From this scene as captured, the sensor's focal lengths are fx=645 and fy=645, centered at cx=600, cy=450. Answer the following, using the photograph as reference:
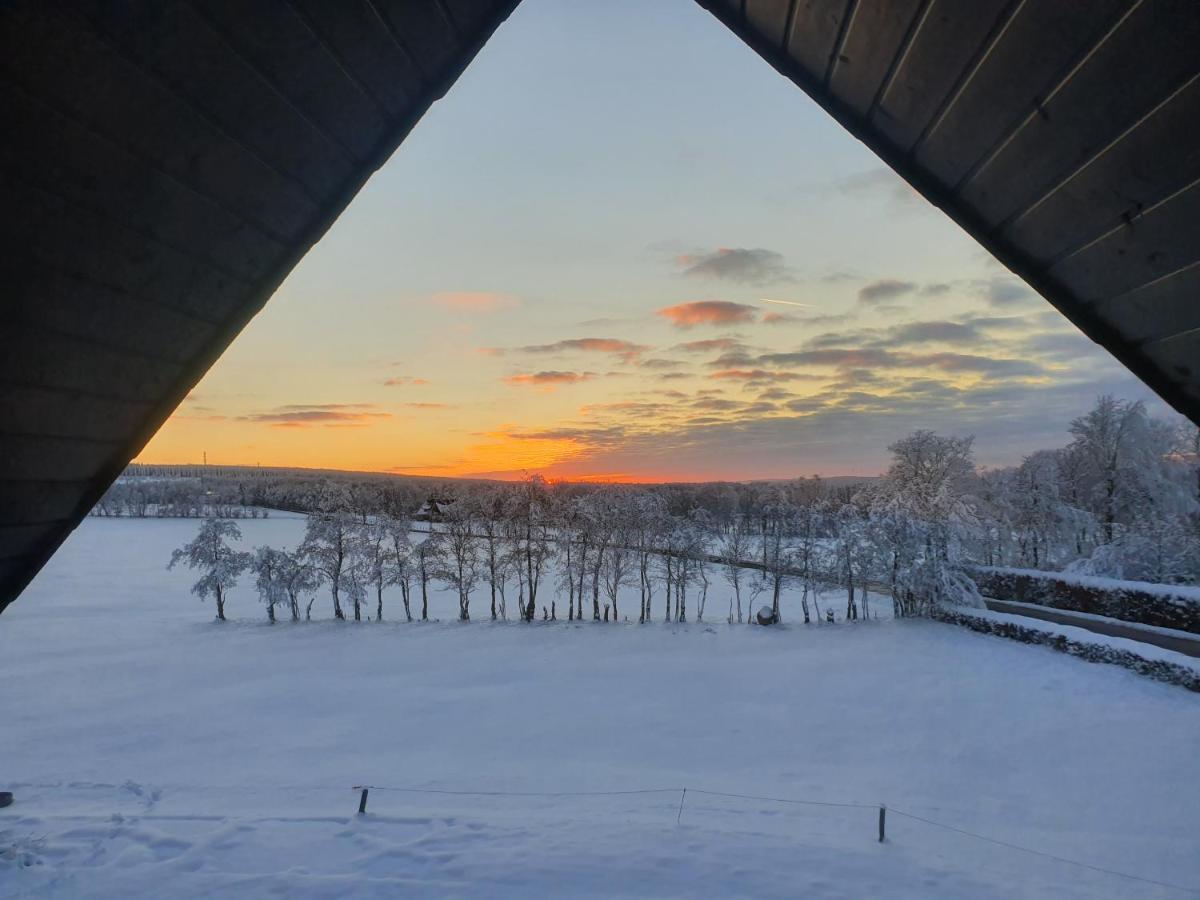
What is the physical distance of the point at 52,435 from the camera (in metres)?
1.89

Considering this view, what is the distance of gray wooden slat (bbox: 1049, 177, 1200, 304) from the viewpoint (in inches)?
52.1

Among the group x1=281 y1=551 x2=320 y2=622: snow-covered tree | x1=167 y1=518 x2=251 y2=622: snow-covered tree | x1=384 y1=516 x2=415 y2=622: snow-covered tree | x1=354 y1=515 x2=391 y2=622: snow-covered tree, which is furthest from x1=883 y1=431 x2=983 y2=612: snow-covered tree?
x1=167 y1=518 x2=251 y2=622: snow-covered tree

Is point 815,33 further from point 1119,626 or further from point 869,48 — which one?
point 1119,626

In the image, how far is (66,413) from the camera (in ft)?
6.05

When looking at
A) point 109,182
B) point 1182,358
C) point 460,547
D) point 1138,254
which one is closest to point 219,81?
point 109,182

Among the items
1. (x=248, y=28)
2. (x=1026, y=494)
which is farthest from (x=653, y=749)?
(x=1026, y=494)

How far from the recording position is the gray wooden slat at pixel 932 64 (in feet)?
4.25

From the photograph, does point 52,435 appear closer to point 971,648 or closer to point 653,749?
point 653,749

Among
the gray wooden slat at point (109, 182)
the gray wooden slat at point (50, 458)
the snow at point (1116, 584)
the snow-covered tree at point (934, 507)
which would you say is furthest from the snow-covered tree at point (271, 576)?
the gray wooden slat at point (109, 182)

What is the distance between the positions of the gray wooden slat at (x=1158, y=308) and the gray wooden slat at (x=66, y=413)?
2740mm

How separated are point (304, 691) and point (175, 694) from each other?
3680 mm

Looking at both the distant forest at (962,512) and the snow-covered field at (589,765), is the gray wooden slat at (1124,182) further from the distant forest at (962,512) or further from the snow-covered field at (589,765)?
the distant forest at (962,512)

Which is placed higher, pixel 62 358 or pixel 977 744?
pixel 62 358

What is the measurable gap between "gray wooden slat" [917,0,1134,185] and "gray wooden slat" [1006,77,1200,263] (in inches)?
7.4
